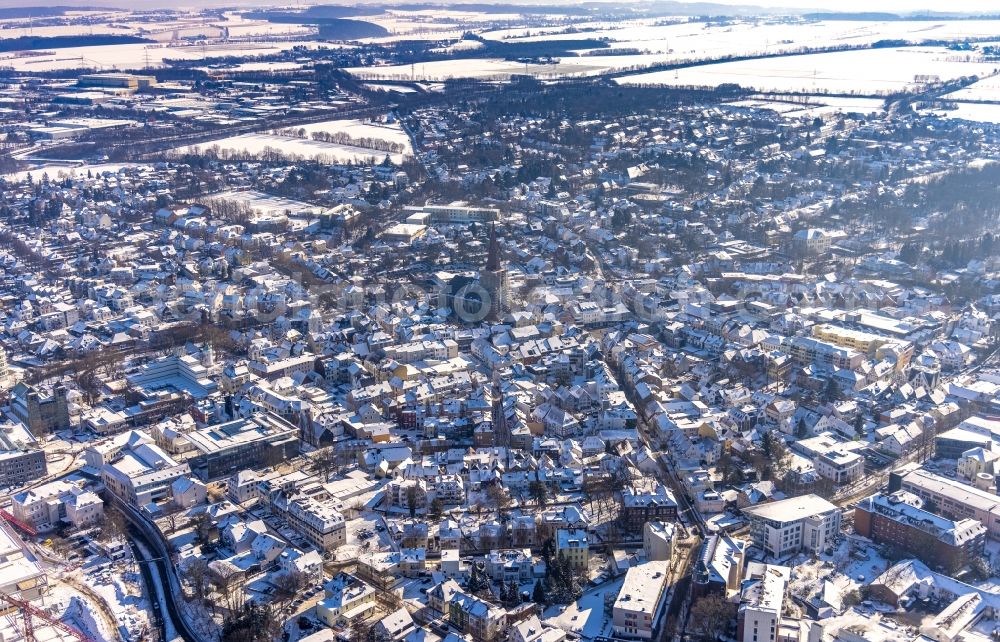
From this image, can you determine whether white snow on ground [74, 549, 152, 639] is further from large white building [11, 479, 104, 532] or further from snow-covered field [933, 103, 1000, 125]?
snow-covered field [933, 103, 1000, 125]

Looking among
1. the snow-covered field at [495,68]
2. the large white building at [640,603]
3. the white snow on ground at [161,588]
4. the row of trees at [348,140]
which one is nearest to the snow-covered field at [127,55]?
the snow-covered field at [495,68]

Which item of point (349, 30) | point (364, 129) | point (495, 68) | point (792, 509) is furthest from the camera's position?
point (349, 30)

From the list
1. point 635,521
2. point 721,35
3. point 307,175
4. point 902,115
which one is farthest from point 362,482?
point 721,35

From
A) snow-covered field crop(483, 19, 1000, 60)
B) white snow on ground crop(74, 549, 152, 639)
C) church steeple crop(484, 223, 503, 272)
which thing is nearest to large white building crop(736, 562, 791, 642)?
white snow on ground crop(74, 549, 152, 639)

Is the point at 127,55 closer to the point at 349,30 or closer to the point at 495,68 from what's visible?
the point at 349,30

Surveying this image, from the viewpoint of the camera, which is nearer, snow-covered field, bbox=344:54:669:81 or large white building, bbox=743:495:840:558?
large white building, bbox=743:495:840:558

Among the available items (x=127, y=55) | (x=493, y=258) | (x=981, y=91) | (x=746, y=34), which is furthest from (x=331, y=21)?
(x=493, y=258)
